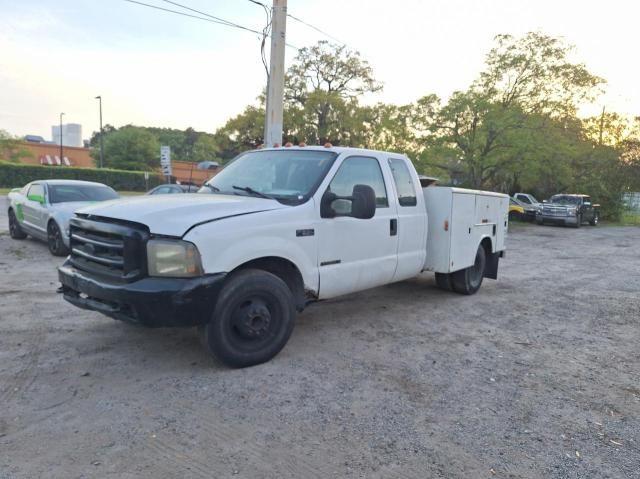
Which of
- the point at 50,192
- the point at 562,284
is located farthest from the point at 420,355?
the point at 50,192

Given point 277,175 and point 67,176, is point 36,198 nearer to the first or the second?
point 277,175

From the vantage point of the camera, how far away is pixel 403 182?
5.80 m

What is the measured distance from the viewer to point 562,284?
29.0ft

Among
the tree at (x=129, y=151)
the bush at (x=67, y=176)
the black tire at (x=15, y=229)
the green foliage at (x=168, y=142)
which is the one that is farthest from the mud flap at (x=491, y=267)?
the tree at (x=129, y=151)

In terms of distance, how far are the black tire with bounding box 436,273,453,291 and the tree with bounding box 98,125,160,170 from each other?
58.4m

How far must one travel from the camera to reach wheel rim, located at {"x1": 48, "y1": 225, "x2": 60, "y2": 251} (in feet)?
30.2

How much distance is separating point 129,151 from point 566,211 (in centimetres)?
5325

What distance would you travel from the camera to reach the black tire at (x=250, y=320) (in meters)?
3.88

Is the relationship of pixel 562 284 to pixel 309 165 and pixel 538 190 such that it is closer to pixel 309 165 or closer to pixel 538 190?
pixel 309 165

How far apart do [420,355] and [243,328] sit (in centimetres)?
181

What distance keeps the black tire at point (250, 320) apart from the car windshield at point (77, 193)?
281 inches

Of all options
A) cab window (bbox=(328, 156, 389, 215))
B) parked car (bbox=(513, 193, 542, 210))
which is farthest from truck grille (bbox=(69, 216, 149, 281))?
parked car (bbox=(513, 193, 542, 210))

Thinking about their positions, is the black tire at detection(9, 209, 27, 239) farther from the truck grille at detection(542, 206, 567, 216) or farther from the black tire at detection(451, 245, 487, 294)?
the truck grille at detection(542, 206, 567, 216)

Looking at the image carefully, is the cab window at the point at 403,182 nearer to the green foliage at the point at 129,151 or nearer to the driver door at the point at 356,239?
the driver door at the point at 356,239
